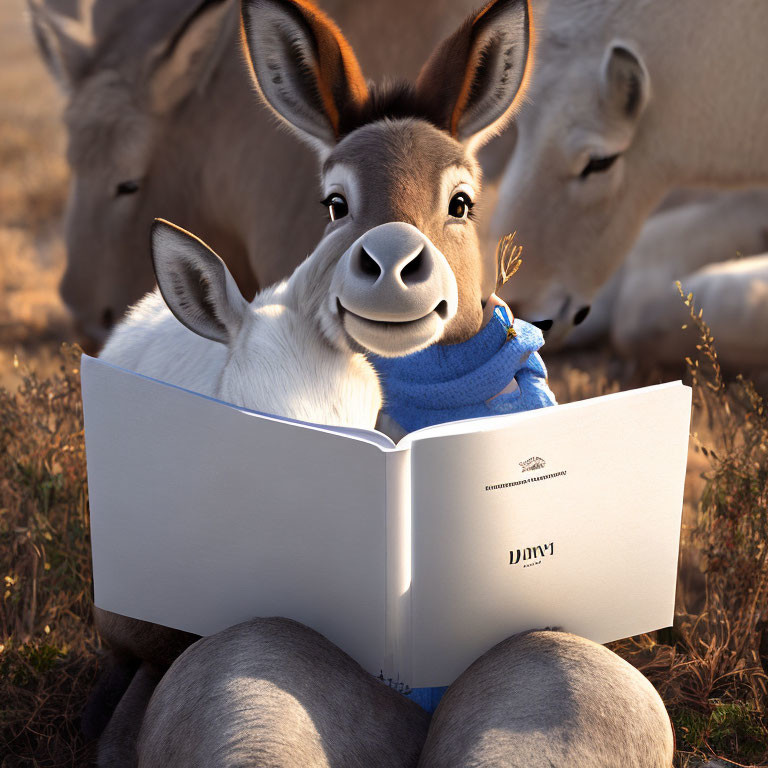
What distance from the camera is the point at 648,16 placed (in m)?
2.84

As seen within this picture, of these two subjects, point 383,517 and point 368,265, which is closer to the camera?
point 383,517

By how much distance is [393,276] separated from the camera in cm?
134

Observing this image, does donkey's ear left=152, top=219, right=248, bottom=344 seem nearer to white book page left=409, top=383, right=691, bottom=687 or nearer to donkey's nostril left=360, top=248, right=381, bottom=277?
donkey's nostril left=360, top=248, right=381, bottom=277

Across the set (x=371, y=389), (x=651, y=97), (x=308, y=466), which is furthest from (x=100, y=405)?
(x=651, y=97)

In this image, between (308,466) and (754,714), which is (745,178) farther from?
(308,466)

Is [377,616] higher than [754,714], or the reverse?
[377,616]

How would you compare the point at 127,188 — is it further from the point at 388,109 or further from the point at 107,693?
the point at 107,693

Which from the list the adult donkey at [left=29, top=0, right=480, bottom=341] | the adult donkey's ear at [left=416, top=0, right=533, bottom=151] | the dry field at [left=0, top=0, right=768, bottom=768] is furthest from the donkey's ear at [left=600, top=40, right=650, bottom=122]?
the adult donkey's ear at [left=416, top=0, right=533, bottom=151]

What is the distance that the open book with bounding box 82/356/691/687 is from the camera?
1292 mm

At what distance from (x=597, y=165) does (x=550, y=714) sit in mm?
1978

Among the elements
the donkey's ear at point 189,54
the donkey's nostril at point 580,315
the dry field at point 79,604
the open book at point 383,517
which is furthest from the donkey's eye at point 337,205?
the donkey's ear at point 189,54

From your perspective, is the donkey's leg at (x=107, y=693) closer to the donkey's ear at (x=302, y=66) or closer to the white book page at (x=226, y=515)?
the white book page at (x=226, y=515)

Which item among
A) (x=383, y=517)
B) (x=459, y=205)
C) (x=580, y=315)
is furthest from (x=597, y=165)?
(x=383, y=517)

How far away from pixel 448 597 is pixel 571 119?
1.89m
